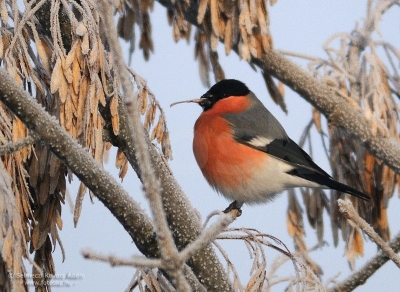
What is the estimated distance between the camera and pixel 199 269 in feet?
6.68

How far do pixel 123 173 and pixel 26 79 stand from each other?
1.59 feet

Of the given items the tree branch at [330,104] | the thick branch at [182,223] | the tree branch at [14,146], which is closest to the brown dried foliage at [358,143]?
the tree branch at [330,104]

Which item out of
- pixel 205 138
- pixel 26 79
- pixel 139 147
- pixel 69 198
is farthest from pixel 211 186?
pixel 139 147

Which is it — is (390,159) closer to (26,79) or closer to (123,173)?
(123,173)

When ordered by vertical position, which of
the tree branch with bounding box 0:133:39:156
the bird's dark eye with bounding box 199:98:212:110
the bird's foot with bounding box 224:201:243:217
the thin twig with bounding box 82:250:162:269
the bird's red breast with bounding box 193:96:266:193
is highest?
the bird's dark eye with bounding box 199:98:212:110

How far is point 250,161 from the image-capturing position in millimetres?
2867

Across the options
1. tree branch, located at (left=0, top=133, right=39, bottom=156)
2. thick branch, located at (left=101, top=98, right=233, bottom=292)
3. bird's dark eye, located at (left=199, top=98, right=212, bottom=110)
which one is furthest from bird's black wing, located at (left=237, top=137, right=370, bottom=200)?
tree branch, located at (left=0, top=133, right=39, bottom=156)

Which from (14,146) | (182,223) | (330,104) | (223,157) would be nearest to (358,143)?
(330,104)

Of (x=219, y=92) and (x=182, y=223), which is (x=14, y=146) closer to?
(x=182, y=223)

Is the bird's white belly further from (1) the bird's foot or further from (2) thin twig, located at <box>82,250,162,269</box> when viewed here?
(2) thin twig, located at <box>82,250,162,269</box>

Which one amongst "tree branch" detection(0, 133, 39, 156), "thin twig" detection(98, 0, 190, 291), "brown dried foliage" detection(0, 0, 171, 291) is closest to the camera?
"thin twig" detection(98, 0, 190, 291)

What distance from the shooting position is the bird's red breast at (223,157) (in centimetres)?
285

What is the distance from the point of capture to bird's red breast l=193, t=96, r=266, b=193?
2.85 m

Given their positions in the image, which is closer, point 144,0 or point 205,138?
point 205,138
